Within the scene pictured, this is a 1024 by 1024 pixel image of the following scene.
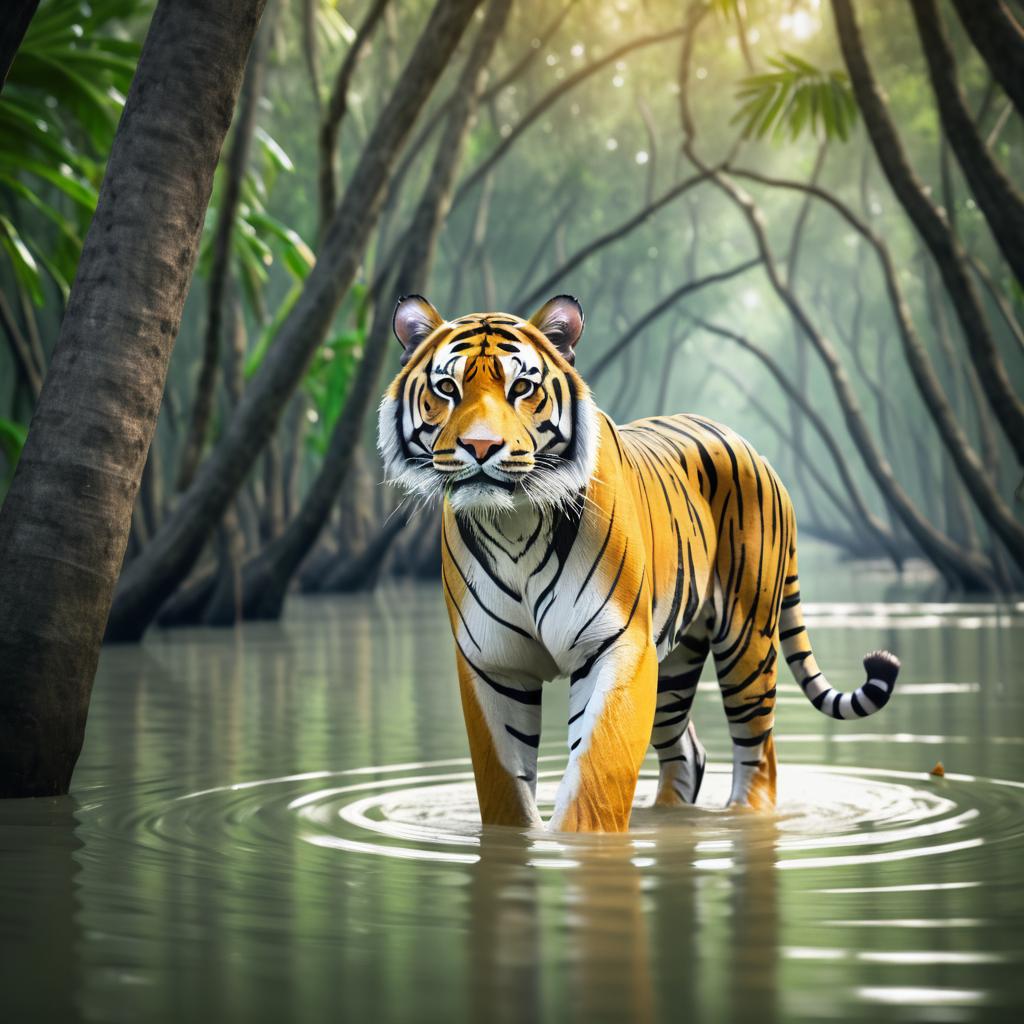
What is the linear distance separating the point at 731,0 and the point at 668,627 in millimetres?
10821

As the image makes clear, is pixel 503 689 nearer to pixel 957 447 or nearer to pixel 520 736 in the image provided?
pixel 520 736

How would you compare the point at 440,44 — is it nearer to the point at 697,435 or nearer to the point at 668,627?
the point at 697,435

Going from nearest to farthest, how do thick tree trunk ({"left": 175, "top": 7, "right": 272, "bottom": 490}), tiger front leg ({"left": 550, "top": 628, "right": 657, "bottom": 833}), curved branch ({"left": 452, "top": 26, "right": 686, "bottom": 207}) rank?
tiger front leg ({"left": 550, "top": 628, "right": 657, "bottom": 833})
thick tree trunk ({"left": 175, "top": 7, "right": 272, "bottom": 490})
curved branch ({"left": 452, "top": 26, "right": 686, "bottom": 207})

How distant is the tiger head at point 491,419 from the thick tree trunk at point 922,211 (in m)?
8.21

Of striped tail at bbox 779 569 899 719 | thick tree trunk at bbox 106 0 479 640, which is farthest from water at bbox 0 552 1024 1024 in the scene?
thick tree trunk at bbox 106 0 479 640

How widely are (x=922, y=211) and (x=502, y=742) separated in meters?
8.61

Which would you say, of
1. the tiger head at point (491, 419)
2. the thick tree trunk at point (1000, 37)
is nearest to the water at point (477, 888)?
the tiger head at point (491, 419)

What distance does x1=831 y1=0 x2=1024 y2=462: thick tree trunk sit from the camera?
44.5ft

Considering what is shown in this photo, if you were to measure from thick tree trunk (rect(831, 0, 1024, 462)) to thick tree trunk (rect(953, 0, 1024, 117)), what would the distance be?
290cm

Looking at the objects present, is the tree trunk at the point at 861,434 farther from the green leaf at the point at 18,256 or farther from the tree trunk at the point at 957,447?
the green leaf at the point at 18,256

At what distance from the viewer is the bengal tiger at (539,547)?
18.4ft

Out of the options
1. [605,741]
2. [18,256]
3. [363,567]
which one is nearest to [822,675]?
[605,741]

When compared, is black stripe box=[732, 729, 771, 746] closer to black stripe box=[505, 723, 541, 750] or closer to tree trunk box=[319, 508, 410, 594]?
black stripe box=[505, 723, 541, 750]

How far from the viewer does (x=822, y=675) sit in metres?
7.19
